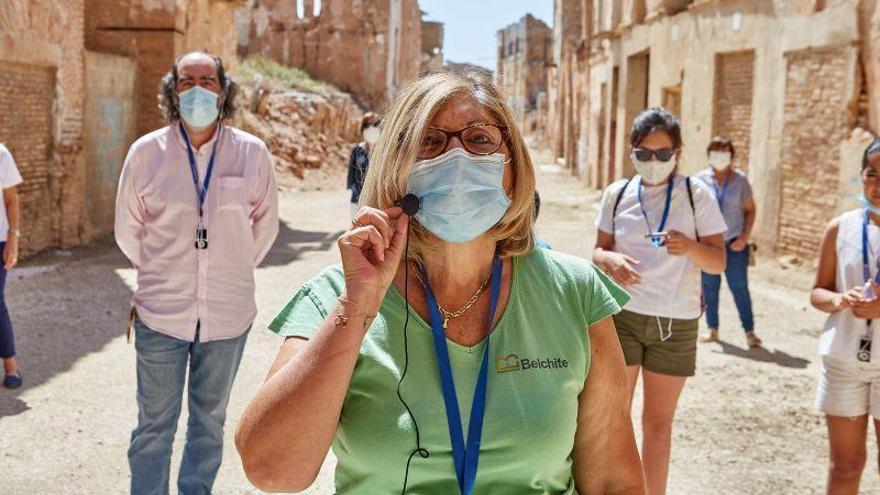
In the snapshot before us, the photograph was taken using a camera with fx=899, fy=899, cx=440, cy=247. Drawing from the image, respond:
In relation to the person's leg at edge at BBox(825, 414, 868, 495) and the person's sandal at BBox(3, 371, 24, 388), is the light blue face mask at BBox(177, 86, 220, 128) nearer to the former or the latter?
the person's leg at edge at BBox(825, 414, 868, 495)

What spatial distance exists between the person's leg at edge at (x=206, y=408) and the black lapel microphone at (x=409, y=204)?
210 centimetres

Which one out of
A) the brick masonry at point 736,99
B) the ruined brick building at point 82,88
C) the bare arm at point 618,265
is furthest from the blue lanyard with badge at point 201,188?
the brick masonry at point 736,99

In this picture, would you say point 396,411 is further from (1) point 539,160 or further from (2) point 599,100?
(1) point 539,160

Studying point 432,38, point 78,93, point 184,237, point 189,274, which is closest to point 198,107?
point 184,237

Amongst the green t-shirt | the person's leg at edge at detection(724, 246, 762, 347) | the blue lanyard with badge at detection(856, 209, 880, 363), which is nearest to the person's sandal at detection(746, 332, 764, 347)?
the person's leg at edge at detection(724, 246, 762, 347)

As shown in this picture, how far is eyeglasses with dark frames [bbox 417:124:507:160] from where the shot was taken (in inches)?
82.4

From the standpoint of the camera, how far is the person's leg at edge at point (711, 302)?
8.05m

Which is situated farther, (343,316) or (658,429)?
(658,429)

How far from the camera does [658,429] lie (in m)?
4.11

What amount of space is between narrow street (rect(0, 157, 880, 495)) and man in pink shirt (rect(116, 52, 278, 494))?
90cm

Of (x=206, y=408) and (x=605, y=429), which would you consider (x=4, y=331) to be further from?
(x=605, y=429)

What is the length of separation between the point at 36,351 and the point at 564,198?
17613mm

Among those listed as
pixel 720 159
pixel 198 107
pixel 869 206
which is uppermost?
pixel 198 107

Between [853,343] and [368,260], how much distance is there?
268cm
